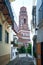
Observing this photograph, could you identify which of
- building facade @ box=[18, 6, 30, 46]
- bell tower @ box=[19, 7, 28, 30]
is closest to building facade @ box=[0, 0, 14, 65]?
building facade @ box=[18, 6, 30, 46]

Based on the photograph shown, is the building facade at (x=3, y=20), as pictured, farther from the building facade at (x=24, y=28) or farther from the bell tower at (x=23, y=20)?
the bell tower at (x=23, y=20)

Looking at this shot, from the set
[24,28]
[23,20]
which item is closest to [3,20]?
[24,28]

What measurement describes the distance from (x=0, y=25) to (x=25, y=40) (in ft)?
109

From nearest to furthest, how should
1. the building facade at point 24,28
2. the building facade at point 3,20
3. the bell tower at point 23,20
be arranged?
the building facade at point 3,20 < the building facade at point 24,28 < the bell tower at point 23,20

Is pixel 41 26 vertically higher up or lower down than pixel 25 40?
higher up

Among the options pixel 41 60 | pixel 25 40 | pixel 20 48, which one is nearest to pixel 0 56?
pixel 41 60

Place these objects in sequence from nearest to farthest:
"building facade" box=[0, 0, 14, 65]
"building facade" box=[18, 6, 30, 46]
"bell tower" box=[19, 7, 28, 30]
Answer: "building facade" box=[0, 0, 14, 65]
"building facade" box=[18, 6, 30, 46]
"bell tower" box=[19, 7, 28, 30]

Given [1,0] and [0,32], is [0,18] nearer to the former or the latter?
[0,32]

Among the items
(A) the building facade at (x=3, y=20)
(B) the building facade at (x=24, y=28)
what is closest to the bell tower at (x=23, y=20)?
(B) the building facade at (x=24, y=28)

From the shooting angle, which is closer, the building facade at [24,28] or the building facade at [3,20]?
the building facade at [3,20]

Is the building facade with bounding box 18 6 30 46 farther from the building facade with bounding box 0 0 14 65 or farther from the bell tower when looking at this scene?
the building facade with bounding box 0 0 14 65

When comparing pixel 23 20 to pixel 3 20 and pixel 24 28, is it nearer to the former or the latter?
pixel 24 28

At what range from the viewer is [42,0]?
1597 centimetres

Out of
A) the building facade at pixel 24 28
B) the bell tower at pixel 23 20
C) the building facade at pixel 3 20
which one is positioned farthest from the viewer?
the bell tower at pixel 23 20
